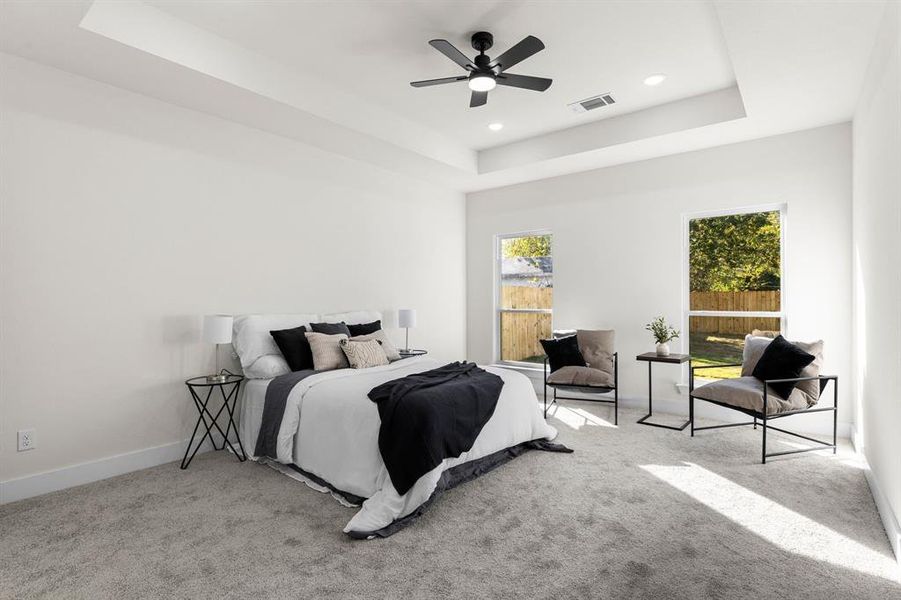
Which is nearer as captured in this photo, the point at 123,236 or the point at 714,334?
the point at 123,236

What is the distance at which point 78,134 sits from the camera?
135 inches

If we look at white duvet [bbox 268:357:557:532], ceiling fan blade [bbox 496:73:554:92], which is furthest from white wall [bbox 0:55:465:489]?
ceiling fan blade [bbox 496:73:554:92]

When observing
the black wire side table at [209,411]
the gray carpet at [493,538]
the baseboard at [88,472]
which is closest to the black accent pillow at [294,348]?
the black wire side table at [209,411]

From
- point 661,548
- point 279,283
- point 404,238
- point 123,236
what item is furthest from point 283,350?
point 661,548

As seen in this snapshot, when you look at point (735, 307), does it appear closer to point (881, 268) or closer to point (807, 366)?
point (807, 366)

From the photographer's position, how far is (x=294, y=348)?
4.12m

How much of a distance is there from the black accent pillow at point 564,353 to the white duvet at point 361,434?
127 cm

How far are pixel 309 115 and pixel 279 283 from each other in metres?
1.57

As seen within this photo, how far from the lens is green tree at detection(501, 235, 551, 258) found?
646cm

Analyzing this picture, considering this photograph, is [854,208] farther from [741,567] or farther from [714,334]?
[741,567]

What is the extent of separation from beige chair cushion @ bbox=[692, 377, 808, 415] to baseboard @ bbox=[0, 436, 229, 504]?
428 cm

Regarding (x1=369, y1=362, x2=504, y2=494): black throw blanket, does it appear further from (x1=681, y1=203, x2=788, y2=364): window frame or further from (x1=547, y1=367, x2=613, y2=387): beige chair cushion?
(x1=681, y1=203, x2=788, y2=364): window frame

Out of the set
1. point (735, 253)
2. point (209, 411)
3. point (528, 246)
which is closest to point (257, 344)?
point (209, 411)

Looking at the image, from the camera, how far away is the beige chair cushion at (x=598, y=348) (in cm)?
525
